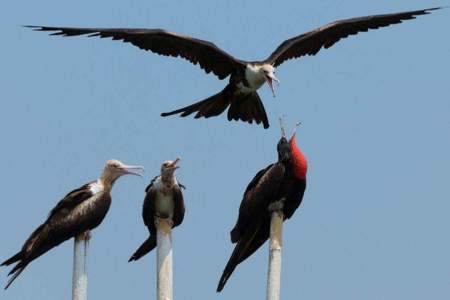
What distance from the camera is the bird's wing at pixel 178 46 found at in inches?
513

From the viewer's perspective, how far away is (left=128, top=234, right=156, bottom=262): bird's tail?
1094 cm

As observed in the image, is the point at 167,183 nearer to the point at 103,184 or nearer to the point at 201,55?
the point at 103,184

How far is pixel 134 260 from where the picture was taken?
10.9 metres

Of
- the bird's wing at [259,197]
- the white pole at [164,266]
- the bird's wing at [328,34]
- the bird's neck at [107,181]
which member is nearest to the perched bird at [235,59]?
the bird's wing at [328,34]

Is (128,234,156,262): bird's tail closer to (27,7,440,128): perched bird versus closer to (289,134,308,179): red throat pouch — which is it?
(289,134,308,179): red throat pouch

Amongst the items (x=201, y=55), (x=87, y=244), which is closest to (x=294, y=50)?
(x=201, y=55)

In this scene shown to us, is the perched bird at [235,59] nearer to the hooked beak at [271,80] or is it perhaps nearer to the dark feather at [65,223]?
the hooked beak at [271,80]

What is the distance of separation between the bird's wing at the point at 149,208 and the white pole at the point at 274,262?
2.92ft

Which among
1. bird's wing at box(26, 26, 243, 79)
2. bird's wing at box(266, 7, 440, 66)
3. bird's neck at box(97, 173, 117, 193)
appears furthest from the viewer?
bird's wing at box(266, 7, 440, 66)

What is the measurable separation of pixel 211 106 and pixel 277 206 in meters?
3.13

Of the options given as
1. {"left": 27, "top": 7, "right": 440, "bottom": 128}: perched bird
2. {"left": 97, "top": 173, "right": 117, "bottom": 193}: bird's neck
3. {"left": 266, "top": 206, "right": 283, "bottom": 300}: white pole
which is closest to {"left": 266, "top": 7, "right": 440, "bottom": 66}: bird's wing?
{"left": 27, "top": 7, "right": 440, "bottom": 128}: perched bird

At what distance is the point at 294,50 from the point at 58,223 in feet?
14.0

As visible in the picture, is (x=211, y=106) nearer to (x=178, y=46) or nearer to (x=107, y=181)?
(x=178, y=46)

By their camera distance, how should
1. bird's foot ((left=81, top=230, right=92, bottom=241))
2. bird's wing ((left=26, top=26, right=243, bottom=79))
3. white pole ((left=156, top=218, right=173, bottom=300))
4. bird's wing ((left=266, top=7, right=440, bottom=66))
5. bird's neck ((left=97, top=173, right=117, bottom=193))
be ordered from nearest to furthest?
white pole ((left=156, top=218, right=173, bottom=300)) < bird's foot ((left=81, top=230, right=92, bottom=241)) < bird's neck ((left=97, top=173, right=117, bottom=193)) < bird's wing ((left=26, top=26, right=243, bottom=79)) < bird's wing ((left=266, top=7, right=440, bottom=66))
